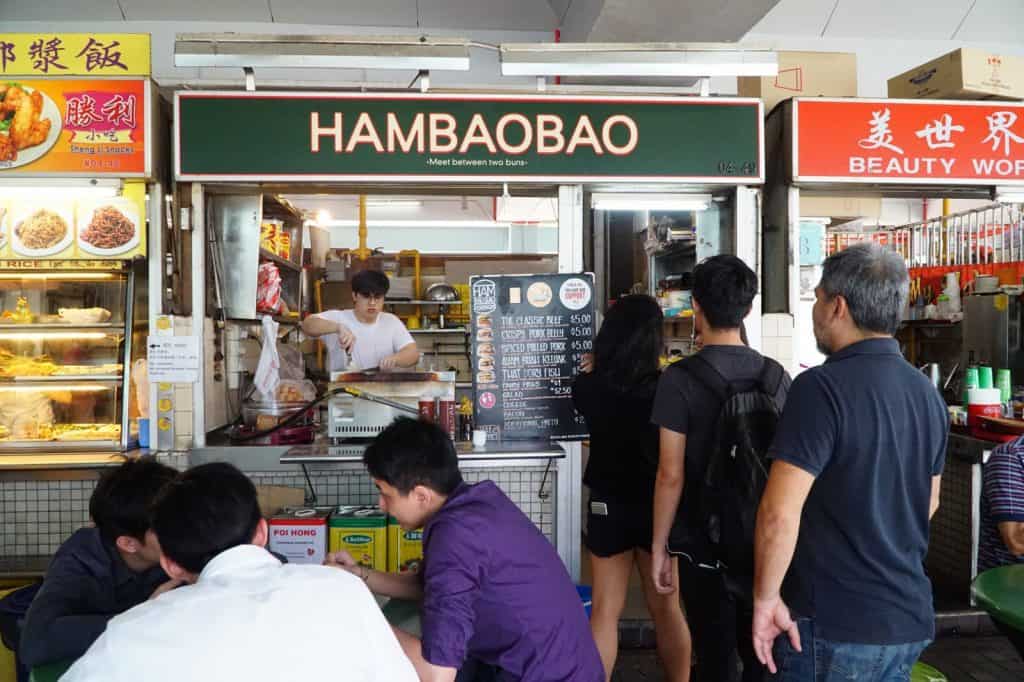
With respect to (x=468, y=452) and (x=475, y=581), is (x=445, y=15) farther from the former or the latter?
(x=475, y=581)

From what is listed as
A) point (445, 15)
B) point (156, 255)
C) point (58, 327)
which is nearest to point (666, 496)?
point (156, 255)

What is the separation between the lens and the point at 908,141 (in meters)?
4.50

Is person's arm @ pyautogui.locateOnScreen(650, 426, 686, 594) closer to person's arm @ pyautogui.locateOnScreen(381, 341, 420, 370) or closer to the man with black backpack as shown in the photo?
the man with black backpack

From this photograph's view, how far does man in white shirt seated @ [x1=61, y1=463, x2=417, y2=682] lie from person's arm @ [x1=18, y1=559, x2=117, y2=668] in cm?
59

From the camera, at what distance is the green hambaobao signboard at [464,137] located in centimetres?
424

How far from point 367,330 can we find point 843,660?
155 inches

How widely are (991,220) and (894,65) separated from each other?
6.99ft

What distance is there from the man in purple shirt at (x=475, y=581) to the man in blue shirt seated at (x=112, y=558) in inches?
26.2

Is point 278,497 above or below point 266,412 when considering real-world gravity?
below

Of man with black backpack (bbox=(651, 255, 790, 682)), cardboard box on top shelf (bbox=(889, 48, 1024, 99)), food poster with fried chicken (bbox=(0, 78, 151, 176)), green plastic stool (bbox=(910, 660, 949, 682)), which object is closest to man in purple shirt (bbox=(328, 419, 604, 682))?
man with black backpack (bbox=(651, 255, 790, 682))

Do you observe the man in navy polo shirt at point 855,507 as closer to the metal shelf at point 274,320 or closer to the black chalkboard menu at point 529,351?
the black chalkboard menu at point 529,351

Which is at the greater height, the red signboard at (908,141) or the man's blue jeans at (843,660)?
the red signboard at (908,141)

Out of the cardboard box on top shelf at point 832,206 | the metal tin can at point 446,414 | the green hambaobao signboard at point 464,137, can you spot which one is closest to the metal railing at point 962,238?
the cardboard box on top shelf at point 832,206

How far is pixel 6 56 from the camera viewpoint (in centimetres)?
418
